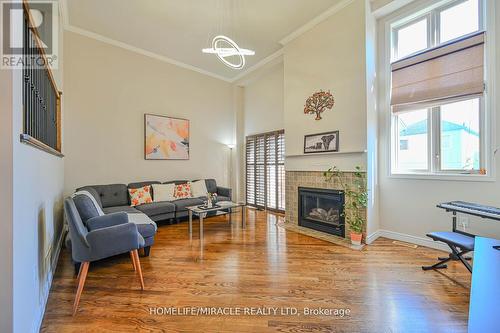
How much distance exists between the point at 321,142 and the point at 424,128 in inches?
56.9

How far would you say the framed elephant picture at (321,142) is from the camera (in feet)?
12.0

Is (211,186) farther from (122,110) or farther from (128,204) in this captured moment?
(122,110)

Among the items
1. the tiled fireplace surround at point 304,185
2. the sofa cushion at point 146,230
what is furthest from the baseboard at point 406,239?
the sofa cushion at point 146,230

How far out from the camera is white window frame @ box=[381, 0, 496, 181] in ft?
8.61

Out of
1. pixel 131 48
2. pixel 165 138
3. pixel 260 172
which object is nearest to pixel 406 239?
pixel 260 172

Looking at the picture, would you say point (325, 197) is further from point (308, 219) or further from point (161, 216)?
point (161, 216)

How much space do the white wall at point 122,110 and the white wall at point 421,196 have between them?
158 inches

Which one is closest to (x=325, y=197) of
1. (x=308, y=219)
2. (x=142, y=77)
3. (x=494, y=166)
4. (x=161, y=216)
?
(x=308, y=219)

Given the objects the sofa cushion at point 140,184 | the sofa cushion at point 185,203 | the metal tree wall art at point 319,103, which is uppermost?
the metal tree wall art at point 319,103

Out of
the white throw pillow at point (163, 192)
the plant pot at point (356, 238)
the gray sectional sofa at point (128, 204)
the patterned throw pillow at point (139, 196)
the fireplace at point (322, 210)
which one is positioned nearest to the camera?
the plant pot at point (356, 238)

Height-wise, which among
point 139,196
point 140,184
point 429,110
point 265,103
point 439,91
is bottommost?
point 139,196

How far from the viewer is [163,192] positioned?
15.1 ft

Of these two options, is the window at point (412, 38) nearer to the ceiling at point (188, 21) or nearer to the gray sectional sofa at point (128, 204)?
the ceiling at point (188, 21)

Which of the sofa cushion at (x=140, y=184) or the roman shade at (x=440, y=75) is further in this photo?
the sofa cushion at (x=140, y=184)
